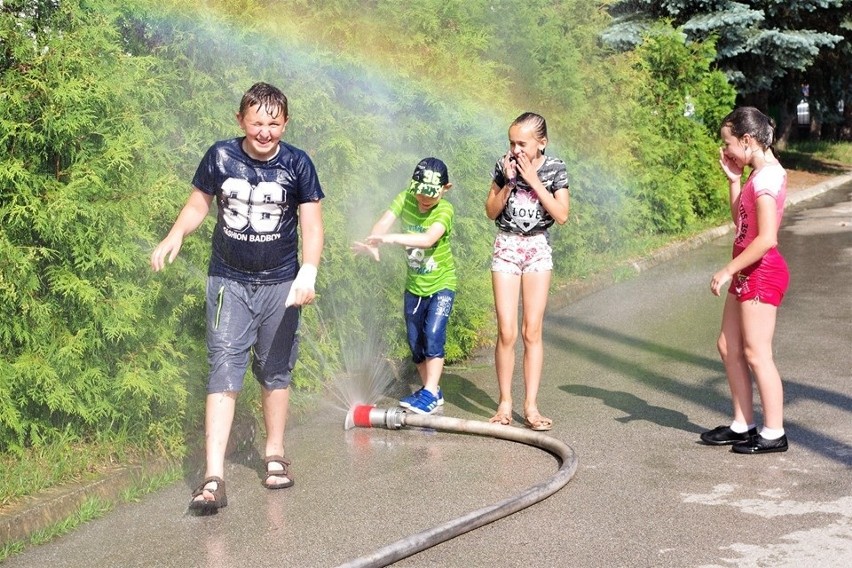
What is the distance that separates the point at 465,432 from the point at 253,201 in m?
2.02

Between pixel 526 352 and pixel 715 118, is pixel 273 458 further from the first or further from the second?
pixel 715 118

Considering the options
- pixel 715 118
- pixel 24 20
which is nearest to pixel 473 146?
pixel 24 20

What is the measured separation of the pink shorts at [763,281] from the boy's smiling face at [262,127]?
8.41 feet

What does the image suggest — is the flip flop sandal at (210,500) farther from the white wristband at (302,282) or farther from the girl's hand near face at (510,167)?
the girl's hand near face at (510,167)

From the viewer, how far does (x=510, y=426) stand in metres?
7.07

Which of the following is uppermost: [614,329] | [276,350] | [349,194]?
[349,194]

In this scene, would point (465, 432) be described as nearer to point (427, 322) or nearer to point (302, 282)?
point (427, 322)

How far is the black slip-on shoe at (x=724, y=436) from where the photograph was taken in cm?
671

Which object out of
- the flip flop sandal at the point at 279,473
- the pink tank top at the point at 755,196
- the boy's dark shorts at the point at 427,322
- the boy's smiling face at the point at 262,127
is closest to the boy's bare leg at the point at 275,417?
the flip flop sandal at the point at 279,473

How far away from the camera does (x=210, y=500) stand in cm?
563

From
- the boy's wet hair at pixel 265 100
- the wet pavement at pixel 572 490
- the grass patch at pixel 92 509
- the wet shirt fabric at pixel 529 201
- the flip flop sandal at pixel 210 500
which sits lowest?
the wet pavement at pixel 572 490

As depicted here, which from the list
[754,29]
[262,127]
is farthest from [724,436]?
[754,29]

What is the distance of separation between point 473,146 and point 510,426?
3.61 m

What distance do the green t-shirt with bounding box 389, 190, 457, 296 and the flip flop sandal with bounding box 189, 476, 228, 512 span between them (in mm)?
2292
